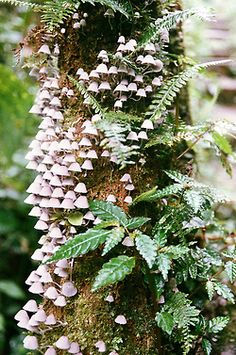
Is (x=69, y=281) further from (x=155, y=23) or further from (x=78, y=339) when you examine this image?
(x=155, y=23)

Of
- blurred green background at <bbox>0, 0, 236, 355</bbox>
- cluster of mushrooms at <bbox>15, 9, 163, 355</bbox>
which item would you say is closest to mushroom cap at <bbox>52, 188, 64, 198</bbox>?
cluster of mushrooms at <bbox>15, 9, 163, 355</bbox>

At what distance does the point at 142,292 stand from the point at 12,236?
2539mm

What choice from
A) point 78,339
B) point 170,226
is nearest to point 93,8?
point 170,226

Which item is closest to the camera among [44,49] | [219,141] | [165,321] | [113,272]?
[113,272]

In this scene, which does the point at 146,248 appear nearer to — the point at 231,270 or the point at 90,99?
the point at 231,270

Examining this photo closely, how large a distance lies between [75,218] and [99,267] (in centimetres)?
15

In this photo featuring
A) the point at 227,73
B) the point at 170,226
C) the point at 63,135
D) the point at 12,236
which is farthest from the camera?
the point at 227,73

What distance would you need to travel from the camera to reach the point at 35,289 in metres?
1.37

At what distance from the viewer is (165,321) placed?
1241 mm

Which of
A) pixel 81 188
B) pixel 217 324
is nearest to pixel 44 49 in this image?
pixel 81 188

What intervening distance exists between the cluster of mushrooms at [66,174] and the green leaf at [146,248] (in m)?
0.19

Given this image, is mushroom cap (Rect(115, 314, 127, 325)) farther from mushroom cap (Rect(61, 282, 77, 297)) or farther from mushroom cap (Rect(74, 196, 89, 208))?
mushroom cap (Rect(74, 196, 89, 208))

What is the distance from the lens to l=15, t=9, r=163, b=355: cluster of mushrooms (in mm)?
1342

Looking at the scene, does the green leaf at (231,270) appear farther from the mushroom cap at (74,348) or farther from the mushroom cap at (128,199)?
the mushroom cap at (74,348)
